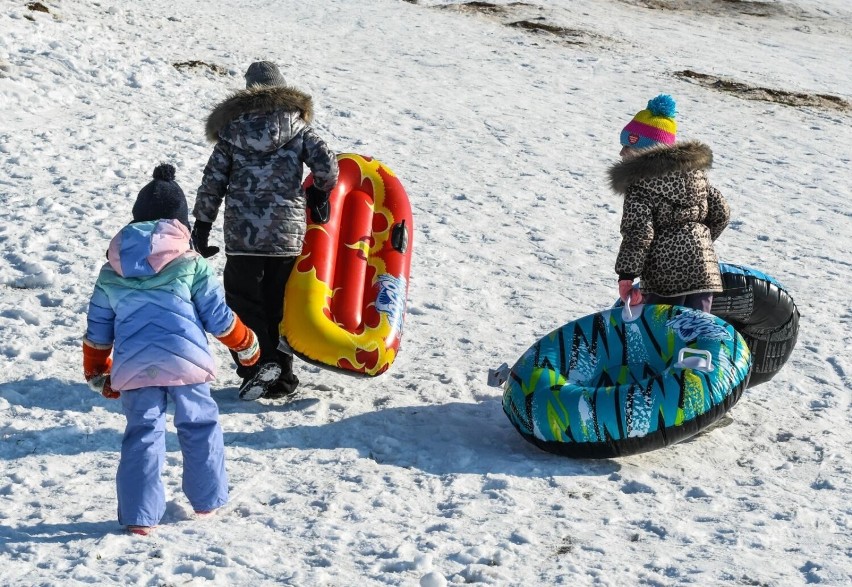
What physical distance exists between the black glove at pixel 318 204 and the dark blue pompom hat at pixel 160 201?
1751mm

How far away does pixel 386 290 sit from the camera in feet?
20.4

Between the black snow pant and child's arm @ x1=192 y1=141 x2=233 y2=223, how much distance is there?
11.1 inches

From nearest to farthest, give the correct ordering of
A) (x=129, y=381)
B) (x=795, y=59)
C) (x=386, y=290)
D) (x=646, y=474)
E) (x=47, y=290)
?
(x=129, y=381), (x=646, y=474), (x=386, y=290), (x=47, y=290), (x=795, y=59)

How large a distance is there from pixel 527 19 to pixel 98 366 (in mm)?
15245

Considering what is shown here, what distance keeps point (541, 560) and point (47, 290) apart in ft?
13.4

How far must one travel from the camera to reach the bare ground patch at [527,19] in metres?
17.3

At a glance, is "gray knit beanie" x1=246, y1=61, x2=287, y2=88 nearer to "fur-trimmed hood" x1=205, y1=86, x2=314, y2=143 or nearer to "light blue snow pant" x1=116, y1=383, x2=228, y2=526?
"fur-trimmed hood" x1=205, y1=86, x2=314, y2=143

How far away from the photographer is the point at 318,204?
6.07m

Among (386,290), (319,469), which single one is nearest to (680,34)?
(386,290)

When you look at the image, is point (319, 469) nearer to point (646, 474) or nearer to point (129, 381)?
point (129, 381)

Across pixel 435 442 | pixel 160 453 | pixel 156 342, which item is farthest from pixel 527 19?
pixel 160 453

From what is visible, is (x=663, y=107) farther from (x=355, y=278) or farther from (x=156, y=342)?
(x=156, y=342)

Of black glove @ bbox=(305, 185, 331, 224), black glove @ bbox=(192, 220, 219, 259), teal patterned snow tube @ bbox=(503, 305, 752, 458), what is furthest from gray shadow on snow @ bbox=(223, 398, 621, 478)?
black glove @ bbox=(305, 185, 331, 224)

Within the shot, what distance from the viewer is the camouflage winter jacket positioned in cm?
552
